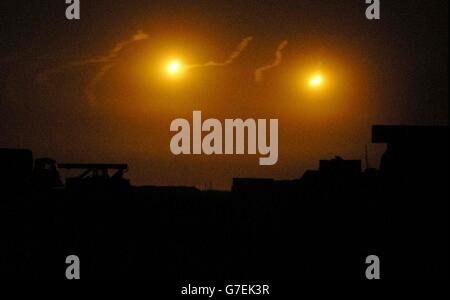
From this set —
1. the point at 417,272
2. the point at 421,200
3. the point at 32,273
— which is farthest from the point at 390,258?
the point at 32,273

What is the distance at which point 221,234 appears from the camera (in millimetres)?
5398

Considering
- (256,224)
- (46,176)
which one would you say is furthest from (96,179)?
(256,224)

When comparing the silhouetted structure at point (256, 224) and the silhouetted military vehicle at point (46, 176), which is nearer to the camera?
the silhouetted structure at point (256, 224)

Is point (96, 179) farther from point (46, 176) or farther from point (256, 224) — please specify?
point (256, 224)

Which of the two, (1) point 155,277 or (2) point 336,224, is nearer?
(1) point 155,277

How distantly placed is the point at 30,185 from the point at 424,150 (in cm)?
492

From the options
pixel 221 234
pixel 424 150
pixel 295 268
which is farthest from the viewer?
pixel 221 234

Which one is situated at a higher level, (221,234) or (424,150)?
(424,150)

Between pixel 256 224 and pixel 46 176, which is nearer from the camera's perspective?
pixel 256 224

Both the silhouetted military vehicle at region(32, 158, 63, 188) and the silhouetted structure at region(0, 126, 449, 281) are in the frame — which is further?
the silhouetted military vehicle at region(32, 158, 63, 188)
